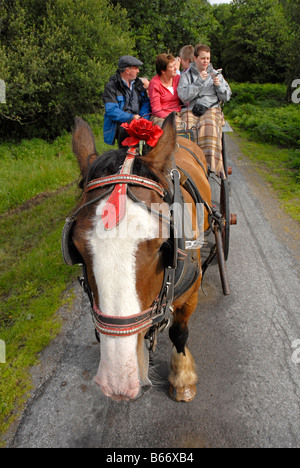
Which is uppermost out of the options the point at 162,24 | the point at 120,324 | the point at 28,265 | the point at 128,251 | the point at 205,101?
the point at 162,24

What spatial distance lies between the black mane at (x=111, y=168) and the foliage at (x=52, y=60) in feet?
27.8

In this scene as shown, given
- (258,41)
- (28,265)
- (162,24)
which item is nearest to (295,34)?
(162,24)

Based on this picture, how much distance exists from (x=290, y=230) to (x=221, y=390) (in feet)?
11.7

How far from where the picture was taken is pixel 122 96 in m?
3.85

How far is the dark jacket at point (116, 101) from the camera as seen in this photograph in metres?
3.68

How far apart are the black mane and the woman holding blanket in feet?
6.80

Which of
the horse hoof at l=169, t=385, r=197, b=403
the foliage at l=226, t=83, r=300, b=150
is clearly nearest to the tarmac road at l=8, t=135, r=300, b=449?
the horse hoof at l=169, t=385, r=197, b=403

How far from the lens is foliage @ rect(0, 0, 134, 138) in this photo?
29.7 ft

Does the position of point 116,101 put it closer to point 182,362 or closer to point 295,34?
point 182,362

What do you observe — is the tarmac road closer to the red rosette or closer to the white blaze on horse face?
the white blaze on horse face

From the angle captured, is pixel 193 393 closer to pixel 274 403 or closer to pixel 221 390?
pixel 221 390

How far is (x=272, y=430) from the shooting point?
7.46ft

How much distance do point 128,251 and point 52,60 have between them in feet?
33.5

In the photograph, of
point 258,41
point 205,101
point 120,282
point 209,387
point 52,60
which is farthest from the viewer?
point 258,41
